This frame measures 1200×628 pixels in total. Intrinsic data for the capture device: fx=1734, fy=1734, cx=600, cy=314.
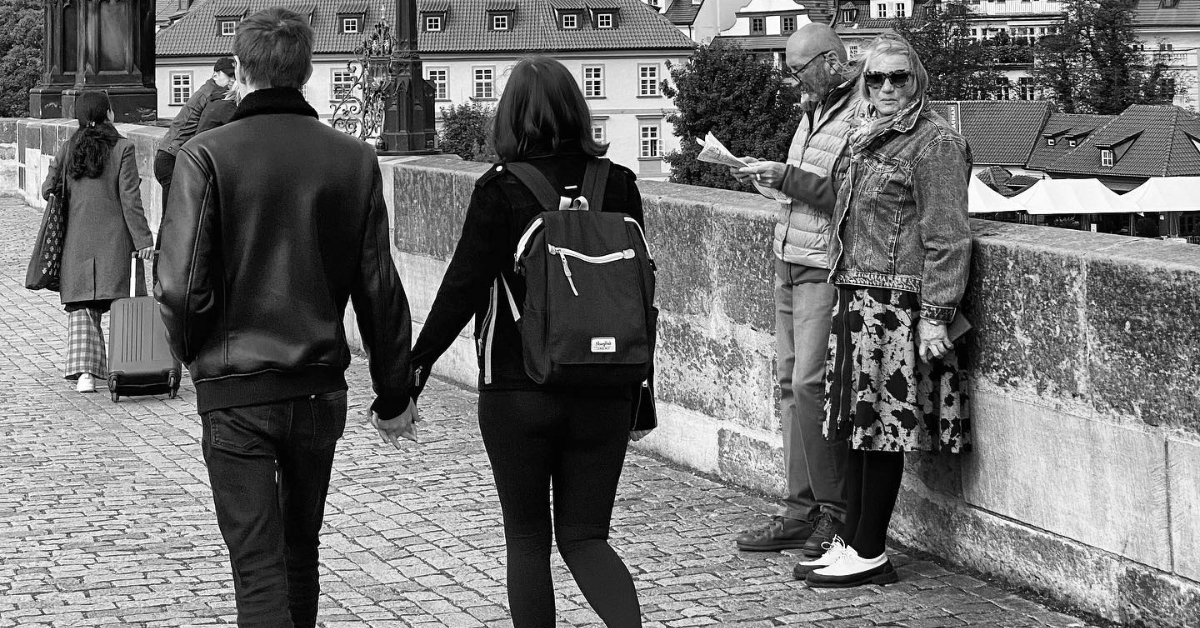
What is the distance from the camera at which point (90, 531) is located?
6.35 m

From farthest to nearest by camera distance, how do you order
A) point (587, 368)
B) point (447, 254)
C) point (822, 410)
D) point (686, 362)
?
1. point (447, 254)
2. point (686, 362)
3. point (822, 410)
4. point (587, 368)

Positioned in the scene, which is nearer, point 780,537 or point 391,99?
point 780,537

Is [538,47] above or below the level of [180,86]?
above

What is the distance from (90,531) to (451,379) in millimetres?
3505

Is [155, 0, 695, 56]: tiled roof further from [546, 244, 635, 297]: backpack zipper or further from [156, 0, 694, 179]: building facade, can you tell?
[546, 244, 635, 297]: backpack zipper

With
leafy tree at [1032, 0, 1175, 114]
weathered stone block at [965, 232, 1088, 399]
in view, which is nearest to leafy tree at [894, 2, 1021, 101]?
leafy tree at [1032, 0, 1175, 114]

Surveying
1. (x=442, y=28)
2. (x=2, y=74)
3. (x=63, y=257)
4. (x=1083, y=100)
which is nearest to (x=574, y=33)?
(x=442, y=28)

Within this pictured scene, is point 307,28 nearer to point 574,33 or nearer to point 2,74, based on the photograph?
point 2,74

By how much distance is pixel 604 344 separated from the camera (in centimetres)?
409

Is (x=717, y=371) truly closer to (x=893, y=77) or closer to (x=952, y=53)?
(x=893, y=77)

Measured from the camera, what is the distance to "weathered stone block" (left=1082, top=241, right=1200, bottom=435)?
15.3 feet

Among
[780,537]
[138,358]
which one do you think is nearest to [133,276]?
[138,358]

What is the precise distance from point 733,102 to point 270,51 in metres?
71.1

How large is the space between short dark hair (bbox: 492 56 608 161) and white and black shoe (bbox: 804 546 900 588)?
1.79m
